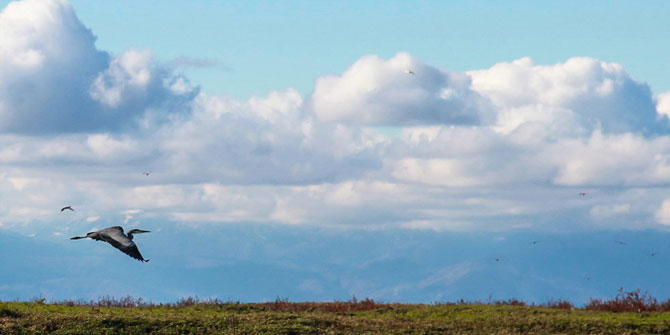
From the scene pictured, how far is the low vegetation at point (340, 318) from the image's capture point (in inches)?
1228

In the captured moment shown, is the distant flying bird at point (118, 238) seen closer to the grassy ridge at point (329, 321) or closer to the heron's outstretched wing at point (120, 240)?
the heron's outstretched wing at point (120, 240)

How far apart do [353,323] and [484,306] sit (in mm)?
9810

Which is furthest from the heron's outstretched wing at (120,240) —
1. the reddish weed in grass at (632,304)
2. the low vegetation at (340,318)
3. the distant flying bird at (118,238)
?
the reddish weed in grass at (632,304)

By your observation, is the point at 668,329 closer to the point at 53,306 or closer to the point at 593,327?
the point at 593,327

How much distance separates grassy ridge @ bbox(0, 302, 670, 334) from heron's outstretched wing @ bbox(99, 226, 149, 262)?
21.6 feet

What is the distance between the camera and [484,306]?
41.6 m

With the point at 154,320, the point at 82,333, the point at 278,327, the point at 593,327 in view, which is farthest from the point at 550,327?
the point at 82,333

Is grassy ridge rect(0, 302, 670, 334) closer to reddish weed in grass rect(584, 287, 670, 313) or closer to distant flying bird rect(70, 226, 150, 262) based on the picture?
reddish weed in grass rect(584, 287, 670, 313)

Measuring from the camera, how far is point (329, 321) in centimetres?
3394

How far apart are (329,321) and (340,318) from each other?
184cm

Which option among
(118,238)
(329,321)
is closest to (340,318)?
(329,321)

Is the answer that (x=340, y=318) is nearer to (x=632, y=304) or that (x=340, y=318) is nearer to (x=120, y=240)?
(x=120, y=240)

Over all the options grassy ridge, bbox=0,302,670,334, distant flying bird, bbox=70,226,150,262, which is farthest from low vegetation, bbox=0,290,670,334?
distant flying bird, bbox=70,226,150,262

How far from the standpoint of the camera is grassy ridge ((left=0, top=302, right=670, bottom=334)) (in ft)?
102
